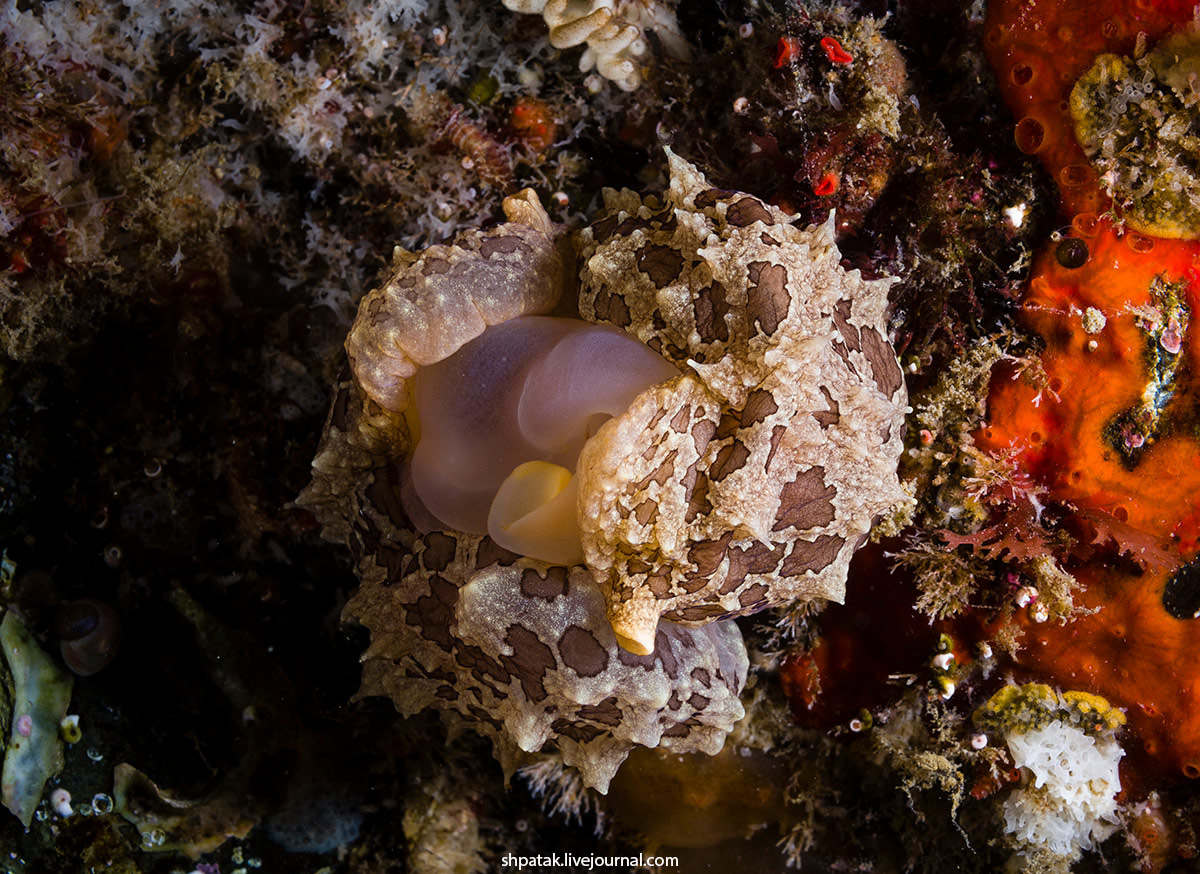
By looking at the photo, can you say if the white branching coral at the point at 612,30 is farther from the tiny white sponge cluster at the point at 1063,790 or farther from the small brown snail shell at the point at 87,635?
the small brown snail shell at the point at 87,635

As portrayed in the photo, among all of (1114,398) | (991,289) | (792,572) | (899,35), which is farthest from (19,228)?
(1114,398)

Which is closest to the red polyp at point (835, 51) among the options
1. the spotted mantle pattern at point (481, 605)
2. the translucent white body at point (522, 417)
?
the spotted mantle pattern at point (481, 605)

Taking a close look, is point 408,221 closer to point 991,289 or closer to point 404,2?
point 404,2

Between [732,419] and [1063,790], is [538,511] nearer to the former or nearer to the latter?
[732,419]

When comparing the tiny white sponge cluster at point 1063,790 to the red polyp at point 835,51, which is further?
the tiny white sponge cluster at point 1063,790

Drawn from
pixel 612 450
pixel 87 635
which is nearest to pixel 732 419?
pixel 612 450

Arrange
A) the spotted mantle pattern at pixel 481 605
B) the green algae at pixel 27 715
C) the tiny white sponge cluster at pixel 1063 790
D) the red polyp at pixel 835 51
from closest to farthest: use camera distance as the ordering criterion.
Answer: the spotted mantle pattern at pixel 481 605, the red polyp at pixel 835 51, the tiny white sponge cluster at pixel 1063 790, the green algae at pixel 27 715
